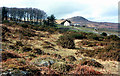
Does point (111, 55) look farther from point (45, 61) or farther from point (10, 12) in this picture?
point (10, 12)

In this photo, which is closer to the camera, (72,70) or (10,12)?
(72,70)

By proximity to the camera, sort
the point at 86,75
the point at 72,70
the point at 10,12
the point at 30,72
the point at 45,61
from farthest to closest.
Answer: the point at 10,12 < the point at 45,61 < the point at 72,70 < the point at 86,75 < the point at 30,72

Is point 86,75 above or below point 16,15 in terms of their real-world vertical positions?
below

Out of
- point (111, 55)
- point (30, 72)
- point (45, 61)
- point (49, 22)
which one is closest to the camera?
point (30, 72)

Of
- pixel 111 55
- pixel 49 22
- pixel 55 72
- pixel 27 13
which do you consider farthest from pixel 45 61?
pixel 27 13

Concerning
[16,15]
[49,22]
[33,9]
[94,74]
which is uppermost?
[33,9]

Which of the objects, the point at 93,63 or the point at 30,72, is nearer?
the point at 30,72

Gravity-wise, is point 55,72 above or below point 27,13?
below

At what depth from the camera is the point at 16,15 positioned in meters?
90.9

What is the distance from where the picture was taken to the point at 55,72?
18.9 feet

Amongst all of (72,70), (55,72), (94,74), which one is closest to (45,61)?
(55,72)

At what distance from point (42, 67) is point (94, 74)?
326 cm

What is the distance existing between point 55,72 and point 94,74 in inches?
92.9

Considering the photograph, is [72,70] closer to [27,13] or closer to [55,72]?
[55,72]
